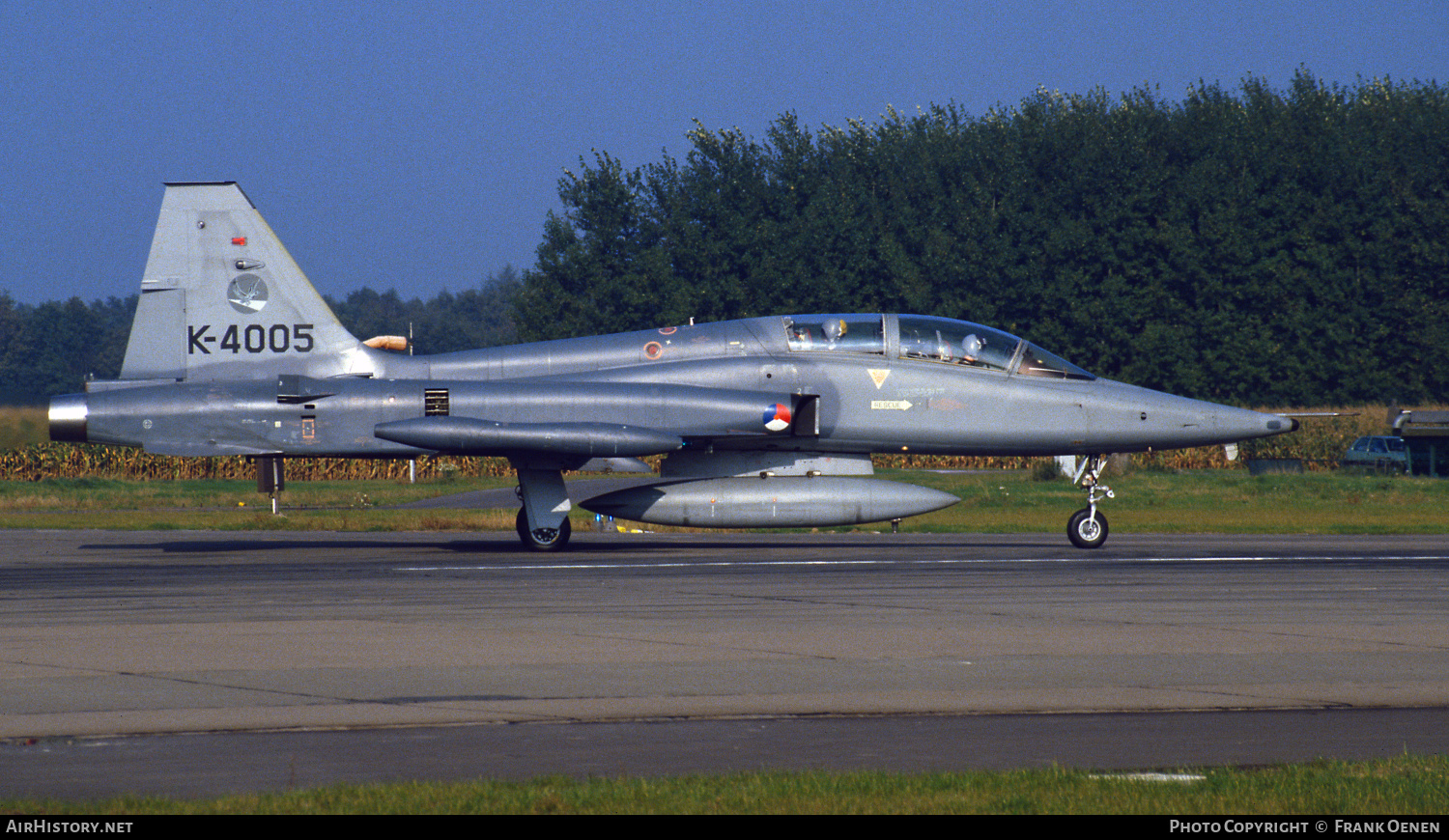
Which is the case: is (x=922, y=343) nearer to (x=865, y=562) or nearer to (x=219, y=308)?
(x=865, y=562)

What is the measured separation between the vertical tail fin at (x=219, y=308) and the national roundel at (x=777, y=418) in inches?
231

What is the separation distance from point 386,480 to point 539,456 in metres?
32.3

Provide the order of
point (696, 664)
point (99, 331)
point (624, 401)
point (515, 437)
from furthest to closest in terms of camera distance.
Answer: point (99, 331) < point (624, 401) < point (515, 437) < point (696, 664)

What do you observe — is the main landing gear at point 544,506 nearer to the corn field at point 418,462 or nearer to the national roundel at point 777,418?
the national roundel at point 777,418

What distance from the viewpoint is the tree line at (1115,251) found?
65500 millimetres

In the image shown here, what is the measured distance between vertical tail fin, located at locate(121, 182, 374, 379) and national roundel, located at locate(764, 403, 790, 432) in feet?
19.2

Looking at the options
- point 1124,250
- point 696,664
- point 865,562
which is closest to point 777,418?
point 865,562

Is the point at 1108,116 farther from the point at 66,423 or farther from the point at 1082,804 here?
the point at 1082,804

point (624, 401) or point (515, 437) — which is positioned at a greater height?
point (624, 401)

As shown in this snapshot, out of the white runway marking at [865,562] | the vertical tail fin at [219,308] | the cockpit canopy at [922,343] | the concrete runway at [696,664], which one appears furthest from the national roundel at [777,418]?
the vertical tail fin at [219,308]

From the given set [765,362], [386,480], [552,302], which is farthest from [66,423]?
[552,302]

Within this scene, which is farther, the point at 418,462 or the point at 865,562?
the point at 418,462

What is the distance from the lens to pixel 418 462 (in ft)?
171

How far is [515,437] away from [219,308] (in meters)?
5.02
